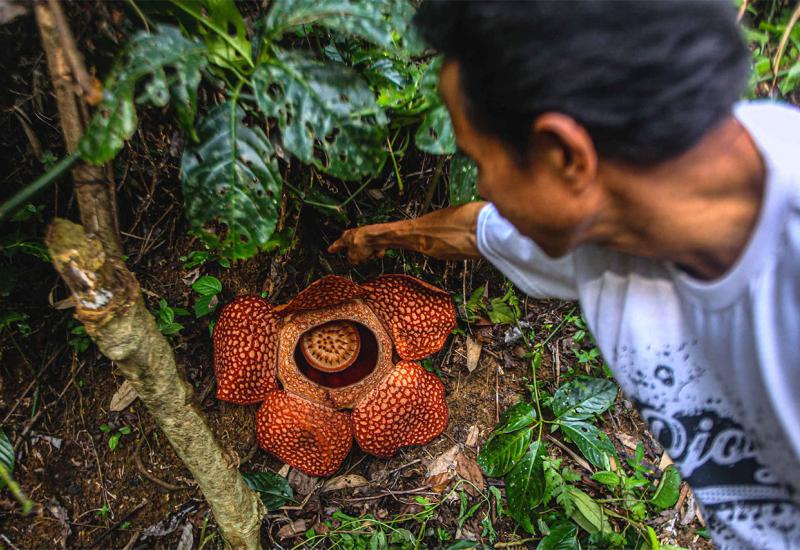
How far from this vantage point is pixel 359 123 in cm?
138

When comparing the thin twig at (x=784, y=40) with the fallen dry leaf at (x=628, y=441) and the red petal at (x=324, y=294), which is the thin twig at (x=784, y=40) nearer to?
the fallen dry leaf at (x=628, y=441)

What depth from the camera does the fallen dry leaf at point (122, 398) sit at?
2.04m

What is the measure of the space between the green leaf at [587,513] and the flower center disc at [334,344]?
3.45ft

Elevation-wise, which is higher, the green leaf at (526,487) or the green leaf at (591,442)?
the green leaf at (591,442)

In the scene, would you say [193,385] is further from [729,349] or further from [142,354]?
[729,349]

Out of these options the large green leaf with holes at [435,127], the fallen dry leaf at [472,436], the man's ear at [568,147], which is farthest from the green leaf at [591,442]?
the man's ear at [568,147]

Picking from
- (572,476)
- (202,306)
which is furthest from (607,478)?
(202,306)

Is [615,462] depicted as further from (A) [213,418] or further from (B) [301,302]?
(A) [213,418]

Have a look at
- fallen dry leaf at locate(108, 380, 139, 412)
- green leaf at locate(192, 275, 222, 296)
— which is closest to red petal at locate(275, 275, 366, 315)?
green leaf at locate(192, 275, 222, 296)

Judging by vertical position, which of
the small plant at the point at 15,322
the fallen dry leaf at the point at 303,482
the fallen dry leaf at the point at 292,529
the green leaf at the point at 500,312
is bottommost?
the fallen dry leaf at the point at 292,529

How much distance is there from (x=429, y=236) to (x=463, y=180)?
0.21 meters

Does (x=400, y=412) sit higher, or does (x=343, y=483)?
(x=400, y=412)

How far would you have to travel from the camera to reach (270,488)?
214cm

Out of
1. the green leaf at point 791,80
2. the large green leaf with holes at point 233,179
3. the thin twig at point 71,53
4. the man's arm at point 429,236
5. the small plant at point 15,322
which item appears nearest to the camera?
the thin twig at point 71,53
